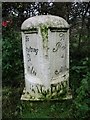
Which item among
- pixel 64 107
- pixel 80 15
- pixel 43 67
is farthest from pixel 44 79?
pixel 80 15

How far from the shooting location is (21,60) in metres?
5.73

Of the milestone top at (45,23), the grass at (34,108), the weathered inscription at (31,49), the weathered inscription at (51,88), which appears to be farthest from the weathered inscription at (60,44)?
the grass at (34,108)

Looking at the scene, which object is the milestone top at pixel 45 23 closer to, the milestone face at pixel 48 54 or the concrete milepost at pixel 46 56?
the concrete milepost at pixel 46 56

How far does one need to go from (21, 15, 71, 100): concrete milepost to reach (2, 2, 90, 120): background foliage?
18 cm

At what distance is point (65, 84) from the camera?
169 inches

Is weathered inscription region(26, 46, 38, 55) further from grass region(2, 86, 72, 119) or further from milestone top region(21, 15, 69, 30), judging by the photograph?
grass region(2, 86, 72, 119)

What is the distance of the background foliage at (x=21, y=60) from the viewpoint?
374 centimetres

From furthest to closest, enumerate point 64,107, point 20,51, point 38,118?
point 20,51 → point 64,107 → point 38,118

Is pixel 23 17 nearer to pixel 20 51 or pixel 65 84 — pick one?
pixel 20 51

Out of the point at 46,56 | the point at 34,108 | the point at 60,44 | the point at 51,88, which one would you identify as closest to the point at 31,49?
the point at 46,56

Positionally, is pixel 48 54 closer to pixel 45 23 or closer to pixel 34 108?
pixel 45 23

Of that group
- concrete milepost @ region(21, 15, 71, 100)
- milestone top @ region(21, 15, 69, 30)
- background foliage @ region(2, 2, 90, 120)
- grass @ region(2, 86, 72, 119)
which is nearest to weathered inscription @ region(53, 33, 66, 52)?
concrete milepost @ region(21, 15, 71, 100)

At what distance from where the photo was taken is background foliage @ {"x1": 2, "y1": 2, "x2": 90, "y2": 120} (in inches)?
147

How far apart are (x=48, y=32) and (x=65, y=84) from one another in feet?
2.87
